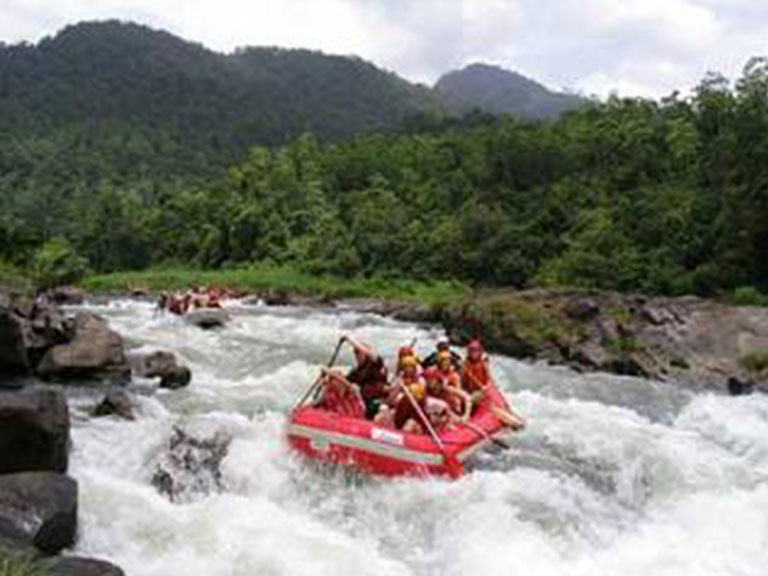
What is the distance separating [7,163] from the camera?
10862cm

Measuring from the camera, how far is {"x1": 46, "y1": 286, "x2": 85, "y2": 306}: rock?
4099cm

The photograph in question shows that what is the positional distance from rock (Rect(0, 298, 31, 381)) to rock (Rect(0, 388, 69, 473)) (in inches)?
216

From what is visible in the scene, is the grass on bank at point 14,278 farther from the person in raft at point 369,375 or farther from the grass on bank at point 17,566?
the grass on bank at point 17,566

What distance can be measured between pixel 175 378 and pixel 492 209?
112ft

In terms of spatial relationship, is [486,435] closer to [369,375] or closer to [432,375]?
[432,375]

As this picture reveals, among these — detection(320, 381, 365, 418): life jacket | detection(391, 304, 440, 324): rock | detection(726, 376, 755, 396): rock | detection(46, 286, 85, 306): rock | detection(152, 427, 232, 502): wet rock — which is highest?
detection(320, 381, 365, 418): life jacket

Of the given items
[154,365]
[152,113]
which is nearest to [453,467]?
[154,365]

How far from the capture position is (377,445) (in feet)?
40.6

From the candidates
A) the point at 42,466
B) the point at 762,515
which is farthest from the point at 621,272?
the point at 42,466

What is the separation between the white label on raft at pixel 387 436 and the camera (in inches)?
485

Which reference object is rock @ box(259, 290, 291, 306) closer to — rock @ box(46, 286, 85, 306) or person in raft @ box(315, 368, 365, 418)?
rock @ box(46, 286, 85, 306)

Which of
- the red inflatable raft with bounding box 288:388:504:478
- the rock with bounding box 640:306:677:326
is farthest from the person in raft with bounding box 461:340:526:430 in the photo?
the rock with bounding box 640:306:677:326

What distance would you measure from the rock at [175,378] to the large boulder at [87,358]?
2.96 ft

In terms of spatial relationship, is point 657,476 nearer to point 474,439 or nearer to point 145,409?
point 474,439
